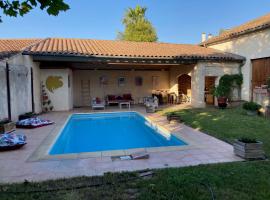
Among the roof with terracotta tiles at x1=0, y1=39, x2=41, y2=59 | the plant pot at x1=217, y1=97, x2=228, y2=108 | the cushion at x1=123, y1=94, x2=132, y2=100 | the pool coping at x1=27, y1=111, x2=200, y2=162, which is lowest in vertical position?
the pool coping at x1=27, y1=111, x2=200, y2=162

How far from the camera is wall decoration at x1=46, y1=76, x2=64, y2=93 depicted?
42.8ft

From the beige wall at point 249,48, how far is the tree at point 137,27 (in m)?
18.1

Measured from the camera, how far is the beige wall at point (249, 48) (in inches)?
491

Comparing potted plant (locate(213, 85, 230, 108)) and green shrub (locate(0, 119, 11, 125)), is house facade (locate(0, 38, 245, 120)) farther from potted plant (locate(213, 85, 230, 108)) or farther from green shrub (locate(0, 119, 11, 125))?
potted plant (locate(213, 85, 230, 108))

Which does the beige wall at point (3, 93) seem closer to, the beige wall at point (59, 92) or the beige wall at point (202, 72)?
the beige wall at point (59, 92)

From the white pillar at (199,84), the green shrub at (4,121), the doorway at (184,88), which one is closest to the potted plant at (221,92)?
the white pillar at (199,84)

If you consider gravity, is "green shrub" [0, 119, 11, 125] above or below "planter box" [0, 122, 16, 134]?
above

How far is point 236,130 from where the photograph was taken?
7.54m

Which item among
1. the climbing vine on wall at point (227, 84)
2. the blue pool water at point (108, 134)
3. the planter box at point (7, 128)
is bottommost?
the blue pool water at point (108, 134)

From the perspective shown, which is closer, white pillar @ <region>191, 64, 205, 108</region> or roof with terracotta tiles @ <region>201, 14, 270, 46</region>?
roof with terracotta tiles @ <region>201, 14, 270, 46</region>

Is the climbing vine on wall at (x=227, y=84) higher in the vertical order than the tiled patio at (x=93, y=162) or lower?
higher

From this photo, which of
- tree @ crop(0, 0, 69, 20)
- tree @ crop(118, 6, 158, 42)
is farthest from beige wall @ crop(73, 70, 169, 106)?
tree @ crop(118, 6, 158, 42)

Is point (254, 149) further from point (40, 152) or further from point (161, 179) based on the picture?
point (40, 152)

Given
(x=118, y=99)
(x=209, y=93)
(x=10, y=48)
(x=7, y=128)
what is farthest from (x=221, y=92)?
(x=10, y=48)
